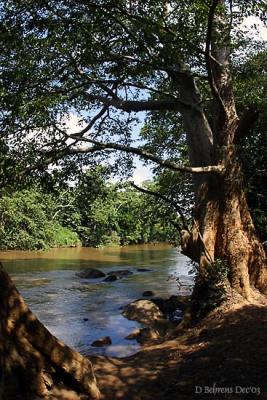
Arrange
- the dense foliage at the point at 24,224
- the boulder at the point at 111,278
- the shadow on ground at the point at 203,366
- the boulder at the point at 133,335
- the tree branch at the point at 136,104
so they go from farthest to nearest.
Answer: the dense foliage at the point at 24,224, the boulder at the point at 111,278, the boulder at the point at 133,335, the tree branch at the point at 136,104, the shadow on ground at the point at 203,366

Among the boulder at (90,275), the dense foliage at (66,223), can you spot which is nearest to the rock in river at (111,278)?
the boulder at (90,275)

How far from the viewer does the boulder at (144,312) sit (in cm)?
1511

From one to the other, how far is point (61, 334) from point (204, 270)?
235 inches

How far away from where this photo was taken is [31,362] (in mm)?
5789

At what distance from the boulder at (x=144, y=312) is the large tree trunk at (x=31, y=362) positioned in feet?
28.8

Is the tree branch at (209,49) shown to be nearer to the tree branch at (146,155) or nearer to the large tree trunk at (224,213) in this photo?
the large tree trunk at (224,213)

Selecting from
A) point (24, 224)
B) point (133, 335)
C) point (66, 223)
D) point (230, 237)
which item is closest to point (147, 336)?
point (133, 335)

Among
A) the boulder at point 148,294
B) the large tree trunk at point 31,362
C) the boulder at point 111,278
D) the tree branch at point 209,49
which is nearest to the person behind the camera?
the large tree trunk at point 31,362

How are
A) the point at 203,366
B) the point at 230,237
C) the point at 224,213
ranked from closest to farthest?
the point at 203,366 → the point at 230,237 → the point at 224,213

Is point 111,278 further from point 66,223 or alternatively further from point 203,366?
point 66,223

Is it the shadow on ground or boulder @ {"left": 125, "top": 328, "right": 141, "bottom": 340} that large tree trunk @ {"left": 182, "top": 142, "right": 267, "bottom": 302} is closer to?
the shadow on ground

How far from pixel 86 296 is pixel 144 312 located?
611 cm

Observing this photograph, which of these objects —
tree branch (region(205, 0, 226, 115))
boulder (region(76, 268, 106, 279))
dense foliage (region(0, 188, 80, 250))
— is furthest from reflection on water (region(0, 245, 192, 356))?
dense foliage (region(0, 188, 80, 250))

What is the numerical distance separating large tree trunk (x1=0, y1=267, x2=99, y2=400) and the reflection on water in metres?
5.40
